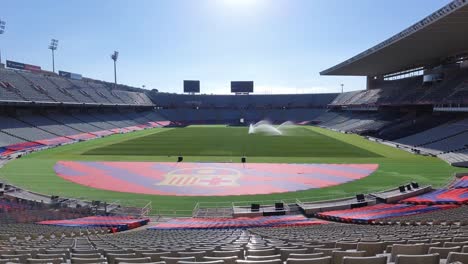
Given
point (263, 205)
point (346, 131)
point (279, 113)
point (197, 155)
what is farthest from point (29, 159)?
point (279, 113)

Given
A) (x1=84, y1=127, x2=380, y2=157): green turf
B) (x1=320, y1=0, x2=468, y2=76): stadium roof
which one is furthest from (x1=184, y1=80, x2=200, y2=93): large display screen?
(x1=84, y1=127, x2=380, y2=157): green turf

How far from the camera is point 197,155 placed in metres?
49.9

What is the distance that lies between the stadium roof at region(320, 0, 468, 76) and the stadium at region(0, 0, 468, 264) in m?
0.27

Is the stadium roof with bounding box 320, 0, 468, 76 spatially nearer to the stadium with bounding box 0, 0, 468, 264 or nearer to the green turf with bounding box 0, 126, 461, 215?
the stadium with bounding box 0, 0, 468, 264

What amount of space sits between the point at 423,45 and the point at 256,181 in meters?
40.0

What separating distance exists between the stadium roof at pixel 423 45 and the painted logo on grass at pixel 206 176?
18594 mm

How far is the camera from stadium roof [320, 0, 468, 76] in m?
40.3

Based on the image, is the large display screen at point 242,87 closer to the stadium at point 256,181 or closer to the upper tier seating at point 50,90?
the upper tier seating at point 50,90

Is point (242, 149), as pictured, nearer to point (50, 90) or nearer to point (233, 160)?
point (233, 160)

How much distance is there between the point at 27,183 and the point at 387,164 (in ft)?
126

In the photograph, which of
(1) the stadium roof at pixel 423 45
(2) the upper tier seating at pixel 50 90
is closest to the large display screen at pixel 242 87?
(2) the upper tier seating at pixel 50 90

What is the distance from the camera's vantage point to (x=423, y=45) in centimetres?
5631

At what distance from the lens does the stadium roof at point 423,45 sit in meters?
40.3

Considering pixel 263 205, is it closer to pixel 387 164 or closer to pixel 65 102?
pixel 387 164
